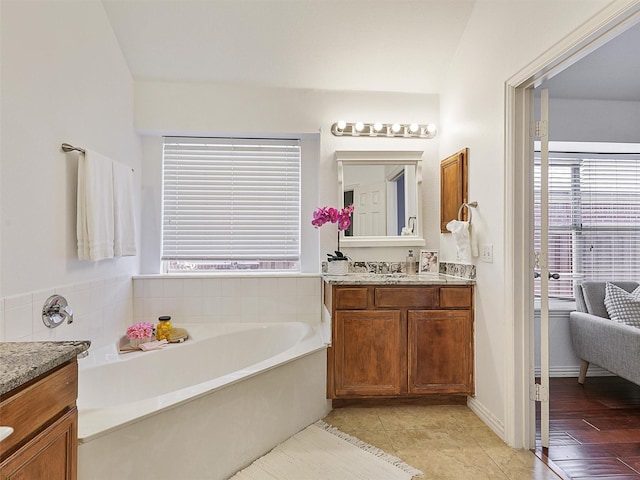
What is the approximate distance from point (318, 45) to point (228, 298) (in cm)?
206

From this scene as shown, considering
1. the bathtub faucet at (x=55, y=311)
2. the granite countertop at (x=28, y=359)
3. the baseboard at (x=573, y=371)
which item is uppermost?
the granite countertop at (x=28, y=359)

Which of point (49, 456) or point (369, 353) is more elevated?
point (49, 456)

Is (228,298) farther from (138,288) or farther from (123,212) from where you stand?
(123,212)

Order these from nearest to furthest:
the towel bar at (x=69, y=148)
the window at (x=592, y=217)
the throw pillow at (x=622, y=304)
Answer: the towel bar at (x=69, y=148), the throw pillow at (x=622, y=304), the window at (x=592, y=217)

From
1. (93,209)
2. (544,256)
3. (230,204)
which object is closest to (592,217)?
(544,256)

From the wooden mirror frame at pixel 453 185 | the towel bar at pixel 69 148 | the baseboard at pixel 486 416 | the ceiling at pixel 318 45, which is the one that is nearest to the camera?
the towel bar at pixel 69 148

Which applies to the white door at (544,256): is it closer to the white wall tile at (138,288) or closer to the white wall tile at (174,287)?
the white wall tile at (174,287)

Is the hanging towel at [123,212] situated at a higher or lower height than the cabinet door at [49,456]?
higher

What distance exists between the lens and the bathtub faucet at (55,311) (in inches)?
73.9

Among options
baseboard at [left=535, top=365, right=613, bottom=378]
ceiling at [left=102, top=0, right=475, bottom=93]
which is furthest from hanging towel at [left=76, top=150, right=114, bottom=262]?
baseboard at [left=535, top=365, right=613, bottom=378]

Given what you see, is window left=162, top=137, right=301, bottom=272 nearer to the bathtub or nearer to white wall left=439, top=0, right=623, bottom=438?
the bathtub

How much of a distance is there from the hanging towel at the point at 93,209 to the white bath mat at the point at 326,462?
1433 mm

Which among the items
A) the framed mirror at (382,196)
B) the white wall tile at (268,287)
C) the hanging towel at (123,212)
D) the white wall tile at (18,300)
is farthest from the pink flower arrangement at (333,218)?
the white wall tile at (18,300)

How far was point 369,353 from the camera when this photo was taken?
2.57 metres
